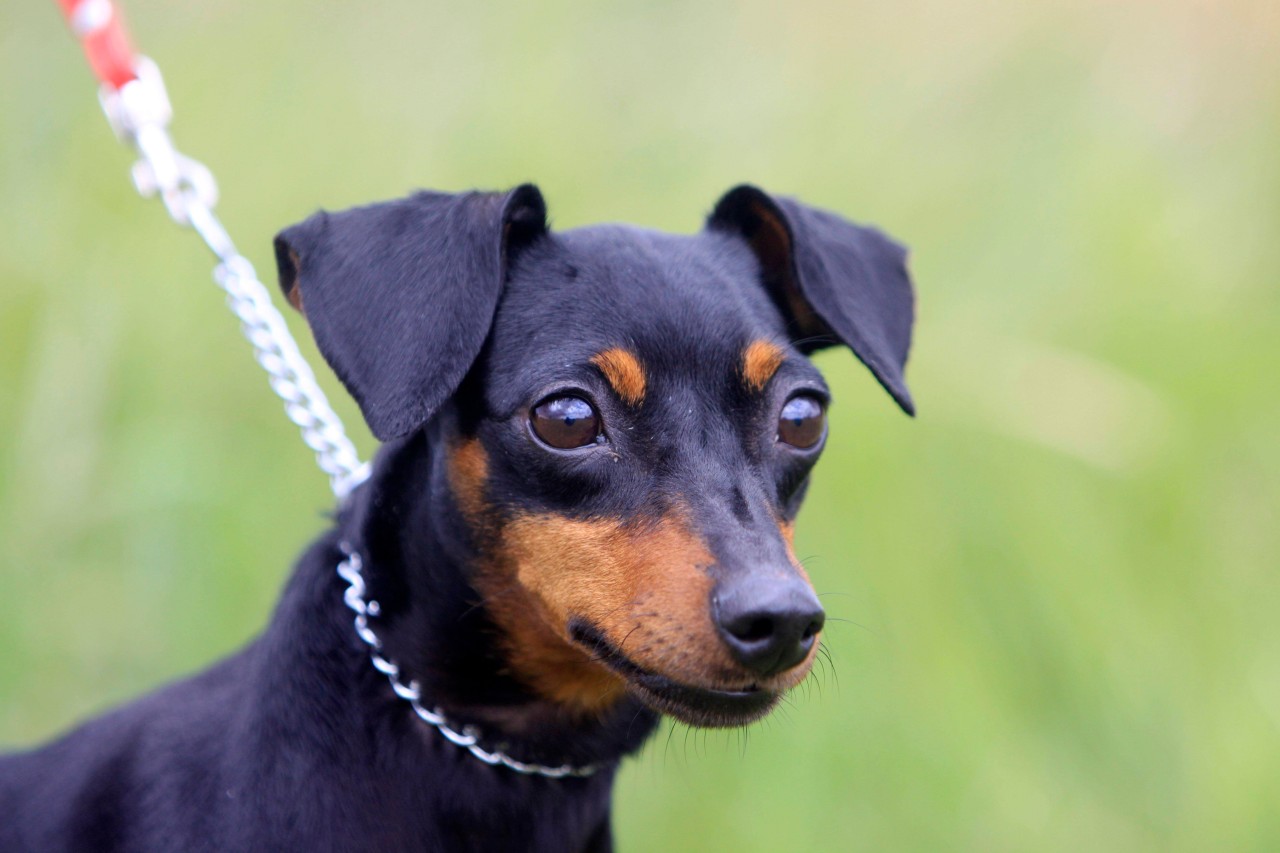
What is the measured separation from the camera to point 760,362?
2809 millimetres

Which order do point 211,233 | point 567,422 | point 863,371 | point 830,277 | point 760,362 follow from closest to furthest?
point 567,422
point 760,362
point 830,277
point 211,233
point 863,371

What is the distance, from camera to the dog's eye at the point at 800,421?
112 inches

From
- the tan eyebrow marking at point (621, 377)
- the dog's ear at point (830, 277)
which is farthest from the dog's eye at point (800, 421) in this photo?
the tan eyebrow marking at point (621, 377)

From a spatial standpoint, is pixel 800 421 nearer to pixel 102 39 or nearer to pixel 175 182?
pixel 175 182

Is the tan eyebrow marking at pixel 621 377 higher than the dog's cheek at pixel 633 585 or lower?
higher

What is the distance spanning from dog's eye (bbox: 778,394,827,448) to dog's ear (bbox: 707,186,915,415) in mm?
190

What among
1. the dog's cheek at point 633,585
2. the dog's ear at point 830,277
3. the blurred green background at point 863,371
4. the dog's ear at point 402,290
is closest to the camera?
the dog's cheek at point 633,585

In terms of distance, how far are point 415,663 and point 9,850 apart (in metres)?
1.14

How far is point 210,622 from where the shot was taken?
500 centimetres

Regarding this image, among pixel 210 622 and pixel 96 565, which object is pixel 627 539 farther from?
pixel 96 565

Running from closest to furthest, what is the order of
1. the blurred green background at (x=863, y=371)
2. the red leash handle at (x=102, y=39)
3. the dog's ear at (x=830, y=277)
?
1. the dog's ear at (x=830, y=277)
2. the red leash handle at (x=102, y=39)
3. the blurred green background at (x=863, y=371)

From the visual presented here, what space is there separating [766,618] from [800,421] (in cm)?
69

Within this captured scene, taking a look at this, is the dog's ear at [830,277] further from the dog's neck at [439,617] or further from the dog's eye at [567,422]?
the dog's neck at [439,617]

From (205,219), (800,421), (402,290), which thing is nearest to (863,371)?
(800,421)
